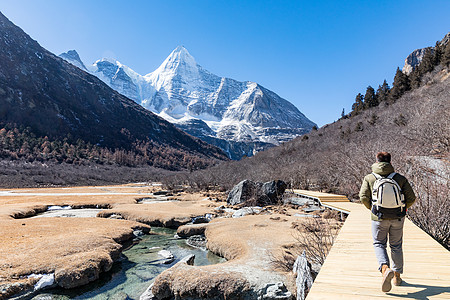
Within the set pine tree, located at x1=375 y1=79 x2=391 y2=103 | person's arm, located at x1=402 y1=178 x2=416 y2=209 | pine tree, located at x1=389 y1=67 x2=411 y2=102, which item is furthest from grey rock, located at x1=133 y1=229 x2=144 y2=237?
pine tree, located at x1=375 y1=79 x2=391 y2=103

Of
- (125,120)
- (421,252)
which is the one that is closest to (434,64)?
(421,252)

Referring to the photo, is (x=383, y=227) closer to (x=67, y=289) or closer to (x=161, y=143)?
(x=67, y=289)

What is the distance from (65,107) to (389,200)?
5466 inches

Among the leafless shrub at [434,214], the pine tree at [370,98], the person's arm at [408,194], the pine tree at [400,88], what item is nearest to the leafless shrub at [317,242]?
the leafless shrub at [434,214]

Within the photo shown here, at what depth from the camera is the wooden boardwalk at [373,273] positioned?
3391 mm

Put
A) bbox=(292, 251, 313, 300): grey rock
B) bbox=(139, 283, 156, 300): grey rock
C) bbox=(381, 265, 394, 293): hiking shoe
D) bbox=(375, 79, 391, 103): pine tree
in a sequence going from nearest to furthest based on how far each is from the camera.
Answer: bbox=(381, 265, 394, 293): hiking shoe < bbox=(292, 251, 313, 300): grey rock < bbox=(139, 283, 156, 300): grey rock < bbox=(375, 79, 391, 103): pine tree

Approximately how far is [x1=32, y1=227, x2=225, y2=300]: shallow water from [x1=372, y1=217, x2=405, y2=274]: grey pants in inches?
277

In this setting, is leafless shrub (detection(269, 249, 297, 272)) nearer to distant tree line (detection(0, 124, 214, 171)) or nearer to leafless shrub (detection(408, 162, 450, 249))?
leafless shrub (detection(408, 162, 450, 249))

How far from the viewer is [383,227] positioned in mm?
3973

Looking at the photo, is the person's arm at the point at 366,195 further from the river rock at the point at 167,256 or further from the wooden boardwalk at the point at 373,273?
the river rock at the point at 167,256

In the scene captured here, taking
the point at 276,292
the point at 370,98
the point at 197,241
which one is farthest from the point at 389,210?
the point at 370,98

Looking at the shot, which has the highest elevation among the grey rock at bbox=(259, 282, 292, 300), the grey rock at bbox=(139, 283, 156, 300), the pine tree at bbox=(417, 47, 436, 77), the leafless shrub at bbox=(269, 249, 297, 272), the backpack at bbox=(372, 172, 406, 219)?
the pine tree at bbox=(417, 47, 436, 77)

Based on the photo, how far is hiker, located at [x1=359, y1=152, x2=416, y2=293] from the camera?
3.80 meters

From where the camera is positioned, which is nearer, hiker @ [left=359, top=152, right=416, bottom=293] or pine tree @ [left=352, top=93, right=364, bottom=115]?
hiker @ [left=359, top=152, right=416, bottom=293]
